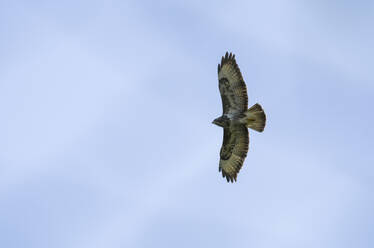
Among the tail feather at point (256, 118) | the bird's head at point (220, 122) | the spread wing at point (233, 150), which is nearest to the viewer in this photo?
the tail feather at point (256, 118)

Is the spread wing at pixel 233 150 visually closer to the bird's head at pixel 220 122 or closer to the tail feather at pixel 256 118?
the bird's head at pixel 220 122

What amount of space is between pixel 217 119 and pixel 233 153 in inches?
60.2

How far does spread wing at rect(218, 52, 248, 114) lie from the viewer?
21.7m

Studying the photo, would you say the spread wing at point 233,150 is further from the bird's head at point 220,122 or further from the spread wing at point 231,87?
the spread wing at point 231,87

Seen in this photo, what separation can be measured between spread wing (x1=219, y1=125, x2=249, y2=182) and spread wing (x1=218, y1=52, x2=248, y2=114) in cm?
69

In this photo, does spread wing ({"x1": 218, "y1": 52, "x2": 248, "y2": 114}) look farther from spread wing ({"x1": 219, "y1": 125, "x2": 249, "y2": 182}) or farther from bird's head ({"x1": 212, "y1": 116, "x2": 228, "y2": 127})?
spread wing ({"x1": 219, "y1": 125, "x2": 249, "y2": 182})

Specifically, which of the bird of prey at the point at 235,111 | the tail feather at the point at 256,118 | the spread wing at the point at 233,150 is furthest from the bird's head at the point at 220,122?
the tail feather at the point at 256,118

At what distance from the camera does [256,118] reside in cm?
2161

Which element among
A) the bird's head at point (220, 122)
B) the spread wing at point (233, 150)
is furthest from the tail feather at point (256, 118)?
the bird's head at point (220, 122)

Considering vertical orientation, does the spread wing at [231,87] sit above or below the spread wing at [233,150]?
above

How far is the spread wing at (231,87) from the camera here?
21.7 meters

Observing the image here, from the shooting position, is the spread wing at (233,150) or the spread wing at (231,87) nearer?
the spread wing at (231,87)

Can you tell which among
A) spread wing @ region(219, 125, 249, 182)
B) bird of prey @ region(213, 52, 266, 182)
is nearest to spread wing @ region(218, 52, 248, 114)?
bird of prey @ region(213, 52, 266, 182)

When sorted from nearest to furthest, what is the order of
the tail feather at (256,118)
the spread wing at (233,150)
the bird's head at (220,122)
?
the tail feather at (256,118), the bird's head at (220,122), the spread wing at (233,150)
